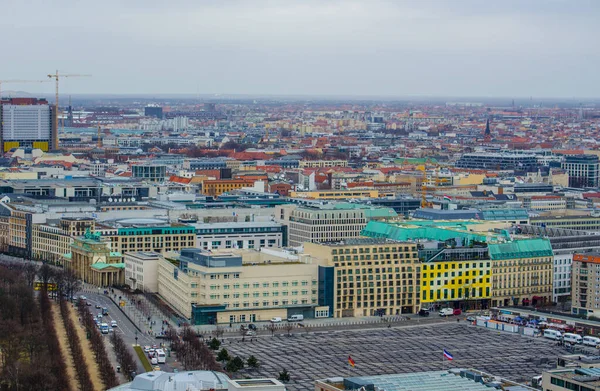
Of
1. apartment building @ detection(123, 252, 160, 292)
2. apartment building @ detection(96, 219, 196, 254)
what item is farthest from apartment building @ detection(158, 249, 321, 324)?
apartment building @ detection(96, 219, 196, 254)

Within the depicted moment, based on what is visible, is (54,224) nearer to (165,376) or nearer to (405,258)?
(405,258)

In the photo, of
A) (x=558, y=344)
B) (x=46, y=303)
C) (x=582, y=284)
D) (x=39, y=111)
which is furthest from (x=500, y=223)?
(x=39, y=111)

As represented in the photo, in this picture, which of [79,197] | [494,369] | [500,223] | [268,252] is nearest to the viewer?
[494,369]

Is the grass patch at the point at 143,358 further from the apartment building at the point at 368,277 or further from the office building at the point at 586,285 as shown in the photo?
the office building at the point at 586,285

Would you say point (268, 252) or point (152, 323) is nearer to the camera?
point (152, 323)

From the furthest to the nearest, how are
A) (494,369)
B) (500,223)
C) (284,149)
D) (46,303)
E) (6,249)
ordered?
(284,149) → (6,249) → (500,223) → (46,303) → (494,369)

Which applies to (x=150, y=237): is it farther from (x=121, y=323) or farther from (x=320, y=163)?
(x=320, y=163)

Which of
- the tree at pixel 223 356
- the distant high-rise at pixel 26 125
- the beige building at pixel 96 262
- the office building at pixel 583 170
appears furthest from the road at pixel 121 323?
the distant high-rise at pixel 26 125
